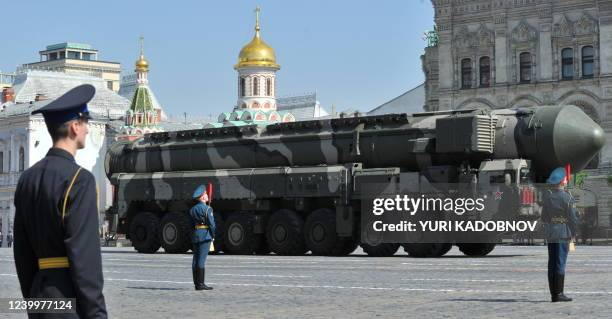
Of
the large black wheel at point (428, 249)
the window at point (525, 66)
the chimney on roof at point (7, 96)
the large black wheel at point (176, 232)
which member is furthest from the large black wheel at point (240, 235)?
the chimney on roof at point (7, 96)

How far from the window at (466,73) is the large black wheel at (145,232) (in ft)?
137

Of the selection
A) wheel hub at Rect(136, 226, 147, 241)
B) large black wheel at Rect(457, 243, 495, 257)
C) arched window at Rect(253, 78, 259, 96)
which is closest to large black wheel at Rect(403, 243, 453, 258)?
large black wheel at Rect(457, 243, 495, 257)

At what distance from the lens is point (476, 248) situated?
3158 centimetres

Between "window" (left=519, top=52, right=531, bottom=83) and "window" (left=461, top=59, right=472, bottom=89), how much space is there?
361 cm

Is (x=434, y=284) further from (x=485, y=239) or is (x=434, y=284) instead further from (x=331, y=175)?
(x=331, y=175)

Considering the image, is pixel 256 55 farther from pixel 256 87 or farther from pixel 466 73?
pixel 466 73

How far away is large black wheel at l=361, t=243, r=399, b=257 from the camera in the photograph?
31.5 meters

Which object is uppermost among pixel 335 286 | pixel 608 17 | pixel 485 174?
pixel 608 17

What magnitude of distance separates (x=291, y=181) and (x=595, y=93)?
41249mm

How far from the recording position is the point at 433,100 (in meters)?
80.7

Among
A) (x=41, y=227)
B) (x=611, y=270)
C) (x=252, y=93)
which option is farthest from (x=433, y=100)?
(x=41, y=227)

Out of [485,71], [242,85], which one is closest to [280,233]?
[485,71]

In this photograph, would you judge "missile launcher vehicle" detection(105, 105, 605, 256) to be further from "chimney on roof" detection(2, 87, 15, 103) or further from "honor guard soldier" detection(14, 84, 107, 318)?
"chimney on roof" detection(2, 87, 15, 103)

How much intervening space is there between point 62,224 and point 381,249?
85.4ft
